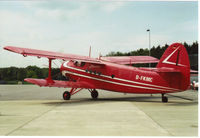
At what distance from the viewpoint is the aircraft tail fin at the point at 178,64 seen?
12.4m

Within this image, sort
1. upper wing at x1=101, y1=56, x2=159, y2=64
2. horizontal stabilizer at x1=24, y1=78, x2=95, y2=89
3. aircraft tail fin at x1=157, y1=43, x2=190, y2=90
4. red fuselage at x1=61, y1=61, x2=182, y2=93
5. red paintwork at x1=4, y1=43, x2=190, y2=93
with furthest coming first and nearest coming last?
upper wing at x1=101, y1=56, x2=159, y2=64, horizontal stabilizer at x1=24, y1=78, x2=95, y2=89, red fuselage at x1=61, y1=61, x2=182, y2=93, red paintwork at x1=4, y1=43, x2=190, y2=93, aircraft tail fin at x1=157, y1=43, x2=190, y2=90

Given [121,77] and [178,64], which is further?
[121,77]

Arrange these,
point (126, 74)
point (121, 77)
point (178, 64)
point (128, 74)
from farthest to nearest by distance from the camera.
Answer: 1. point (121, 77)
2. point (126, 74)
3. point (128, 74)
4. point (178, 64)

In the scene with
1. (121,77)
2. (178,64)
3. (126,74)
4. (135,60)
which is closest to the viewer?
(178,64)

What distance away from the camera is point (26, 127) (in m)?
6.89

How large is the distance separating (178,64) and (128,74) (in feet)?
10.9

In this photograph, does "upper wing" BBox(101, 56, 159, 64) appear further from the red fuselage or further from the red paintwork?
the red paintwork

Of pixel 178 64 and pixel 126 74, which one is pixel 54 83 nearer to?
pixel 126 74

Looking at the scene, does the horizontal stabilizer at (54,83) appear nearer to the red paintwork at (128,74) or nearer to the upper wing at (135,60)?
the red paintwork at (128,74)

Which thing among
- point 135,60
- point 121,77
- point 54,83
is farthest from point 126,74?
point 54,83

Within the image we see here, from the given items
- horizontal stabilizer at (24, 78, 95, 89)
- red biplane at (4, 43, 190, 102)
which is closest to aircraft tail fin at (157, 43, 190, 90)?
red biplane at (4, 43, 190, 102)

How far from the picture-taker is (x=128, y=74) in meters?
14.5

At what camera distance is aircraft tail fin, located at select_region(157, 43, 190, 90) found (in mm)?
12391

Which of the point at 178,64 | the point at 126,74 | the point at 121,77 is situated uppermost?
the point at 178,64
